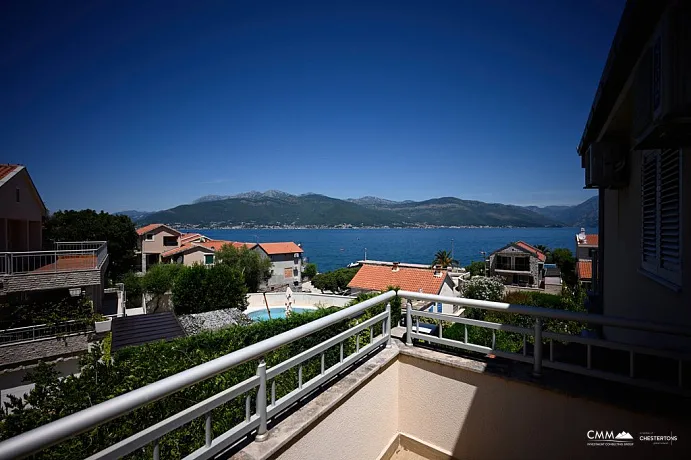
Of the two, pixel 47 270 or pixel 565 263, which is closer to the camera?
pixel 47 270

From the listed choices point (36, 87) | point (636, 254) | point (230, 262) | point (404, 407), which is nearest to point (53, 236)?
point (36, 87)

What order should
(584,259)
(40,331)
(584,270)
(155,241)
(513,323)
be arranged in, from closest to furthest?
(513,323) < (40,331) < (584,270) < (584,259) < (155,241)

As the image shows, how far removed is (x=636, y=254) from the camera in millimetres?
3543

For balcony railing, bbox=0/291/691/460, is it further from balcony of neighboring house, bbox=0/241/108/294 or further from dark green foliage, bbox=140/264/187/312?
dark green foliage, bbox=140/264/187/312

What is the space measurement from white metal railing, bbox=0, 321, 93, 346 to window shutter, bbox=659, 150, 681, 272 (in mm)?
15334

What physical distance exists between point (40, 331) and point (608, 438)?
15070 millimetres

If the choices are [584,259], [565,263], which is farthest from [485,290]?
[565,263]

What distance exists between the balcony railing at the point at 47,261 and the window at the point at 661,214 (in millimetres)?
15608

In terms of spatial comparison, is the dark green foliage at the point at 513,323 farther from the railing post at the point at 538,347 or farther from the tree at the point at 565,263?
the tree at the point at 565,263

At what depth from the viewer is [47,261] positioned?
Result: 1288 cm

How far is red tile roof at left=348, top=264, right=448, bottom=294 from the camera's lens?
25.6m

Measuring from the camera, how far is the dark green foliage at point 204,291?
69.3ft

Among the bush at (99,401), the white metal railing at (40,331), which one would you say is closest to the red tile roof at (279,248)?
the white metal railing at (40,331)

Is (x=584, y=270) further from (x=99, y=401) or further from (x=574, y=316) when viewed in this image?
(x=99, y=401)
